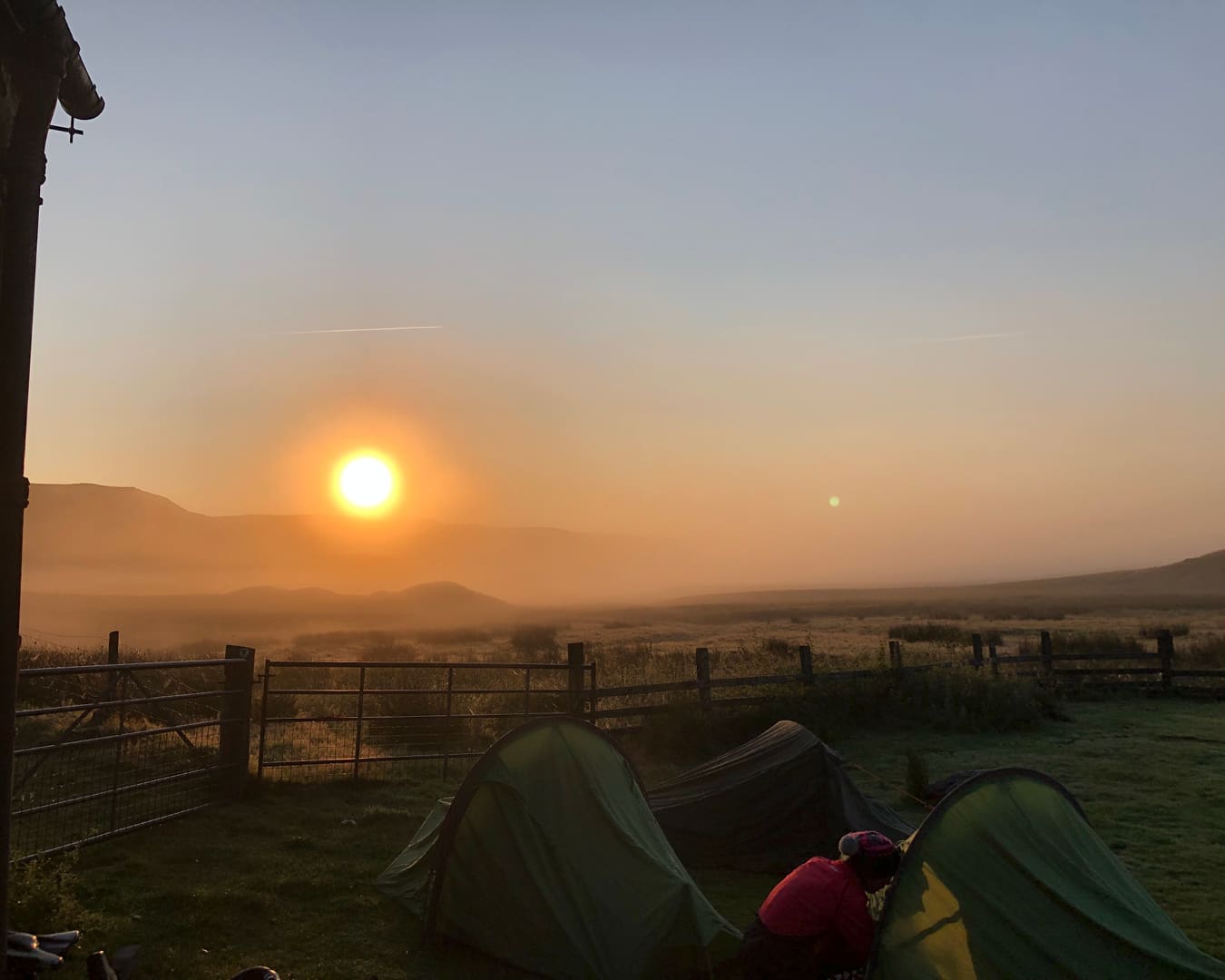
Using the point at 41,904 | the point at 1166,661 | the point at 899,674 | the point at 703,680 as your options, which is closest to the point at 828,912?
the point at 41,904

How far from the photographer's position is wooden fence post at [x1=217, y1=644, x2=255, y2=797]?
10.8 m

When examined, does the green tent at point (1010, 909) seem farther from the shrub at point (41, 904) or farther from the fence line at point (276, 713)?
the fence line at point (276, 713)

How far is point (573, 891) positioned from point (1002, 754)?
10.4 m

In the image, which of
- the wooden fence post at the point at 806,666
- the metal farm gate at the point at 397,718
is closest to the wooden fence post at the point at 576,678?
the metal farm gate at the point at 397,718

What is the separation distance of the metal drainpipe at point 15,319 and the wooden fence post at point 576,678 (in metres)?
9.19

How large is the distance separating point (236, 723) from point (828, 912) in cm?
812

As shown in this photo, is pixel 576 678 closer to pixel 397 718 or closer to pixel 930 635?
pixel 397 718

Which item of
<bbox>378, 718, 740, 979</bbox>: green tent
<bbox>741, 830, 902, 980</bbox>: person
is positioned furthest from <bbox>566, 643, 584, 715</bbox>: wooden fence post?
<bbox>741, 830, 902, 980</bbox>: person

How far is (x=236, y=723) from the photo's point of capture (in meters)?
10.8

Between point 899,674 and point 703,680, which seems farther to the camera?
point 899,674

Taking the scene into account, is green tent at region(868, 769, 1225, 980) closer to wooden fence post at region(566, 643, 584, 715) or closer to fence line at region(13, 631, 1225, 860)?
fence line at region(13, 631, 1225, 860)

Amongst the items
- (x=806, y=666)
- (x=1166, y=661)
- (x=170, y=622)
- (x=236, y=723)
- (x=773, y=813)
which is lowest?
(x=773, y=813)

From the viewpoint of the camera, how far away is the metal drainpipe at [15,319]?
16.5 ft

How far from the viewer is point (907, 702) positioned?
56.1 feet
